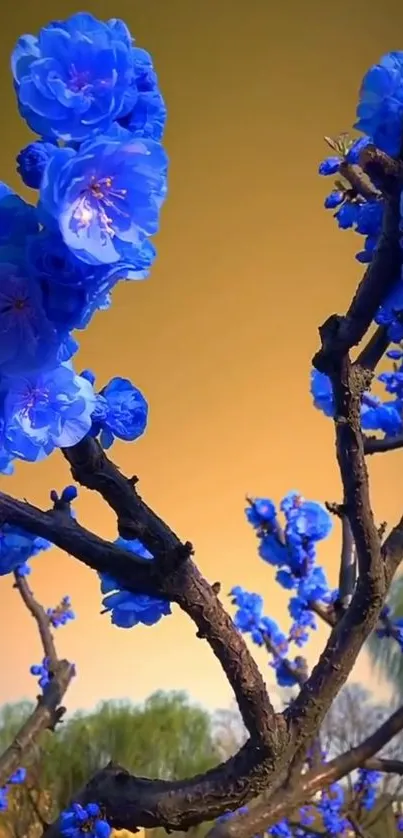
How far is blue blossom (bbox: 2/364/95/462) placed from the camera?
0.38m

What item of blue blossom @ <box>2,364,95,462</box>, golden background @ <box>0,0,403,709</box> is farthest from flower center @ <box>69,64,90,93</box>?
golden background @ <box>0,0,403,709</box>

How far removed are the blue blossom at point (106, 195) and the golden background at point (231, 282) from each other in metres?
1.34

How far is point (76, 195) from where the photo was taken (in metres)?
→ 0.34

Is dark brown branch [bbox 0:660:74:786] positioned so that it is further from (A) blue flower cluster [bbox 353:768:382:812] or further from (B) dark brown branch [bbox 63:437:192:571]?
(B) dark brown branch [bbox 63:437:192:571]

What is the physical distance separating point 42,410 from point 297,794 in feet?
1.51

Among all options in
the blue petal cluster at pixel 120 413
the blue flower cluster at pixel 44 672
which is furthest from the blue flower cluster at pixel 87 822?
the blue flower cluster at pixel 44 672

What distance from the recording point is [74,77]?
13.7 inches

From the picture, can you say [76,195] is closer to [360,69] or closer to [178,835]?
[178,835]

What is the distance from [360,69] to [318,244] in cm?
35

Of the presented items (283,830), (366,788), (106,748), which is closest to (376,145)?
(283,830)

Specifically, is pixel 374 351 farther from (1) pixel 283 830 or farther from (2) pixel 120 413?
(1) pixel 283 830

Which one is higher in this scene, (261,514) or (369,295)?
(261,514)

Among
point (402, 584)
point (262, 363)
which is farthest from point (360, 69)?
point (402, 584)

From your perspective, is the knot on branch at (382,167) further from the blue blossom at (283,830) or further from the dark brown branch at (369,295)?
the blue blossom at (283,830)
